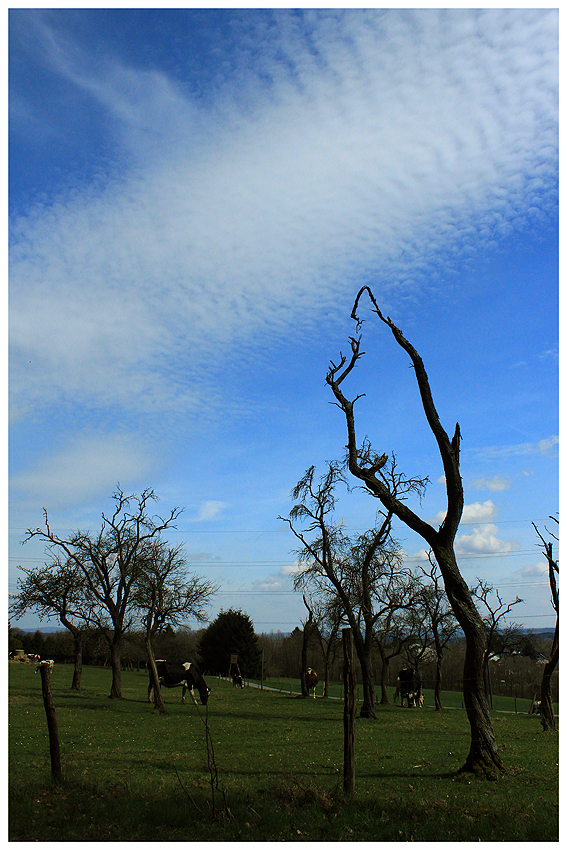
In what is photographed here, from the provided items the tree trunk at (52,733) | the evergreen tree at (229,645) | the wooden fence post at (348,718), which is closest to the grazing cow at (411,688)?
the wooden fence post at (348,718)

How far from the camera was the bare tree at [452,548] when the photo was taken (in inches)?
425

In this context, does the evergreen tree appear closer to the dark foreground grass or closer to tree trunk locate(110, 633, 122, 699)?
tree trunk locate(110, 633, 122, 699)

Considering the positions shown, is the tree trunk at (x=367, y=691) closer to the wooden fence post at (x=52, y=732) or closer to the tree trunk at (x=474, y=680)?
the tree trunk at (x=474, y=680)

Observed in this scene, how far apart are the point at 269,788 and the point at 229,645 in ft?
218

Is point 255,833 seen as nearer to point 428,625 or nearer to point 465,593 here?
point 465,593

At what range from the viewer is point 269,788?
28.8ft

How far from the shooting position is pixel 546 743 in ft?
55.0

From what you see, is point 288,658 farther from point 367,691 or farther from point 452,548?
point 452,548

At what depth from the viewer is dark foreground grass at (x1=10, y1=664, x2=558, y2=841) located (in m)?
7.14

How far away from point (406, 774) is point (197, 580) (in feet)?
77.3

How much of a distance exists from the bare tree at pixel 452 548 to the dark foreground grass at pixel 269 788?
22.8 inches

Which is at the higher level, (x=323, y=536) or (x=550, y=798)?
(x=323, y=536)

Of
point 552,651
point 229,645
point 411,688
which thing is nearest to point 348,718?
point 552,651
